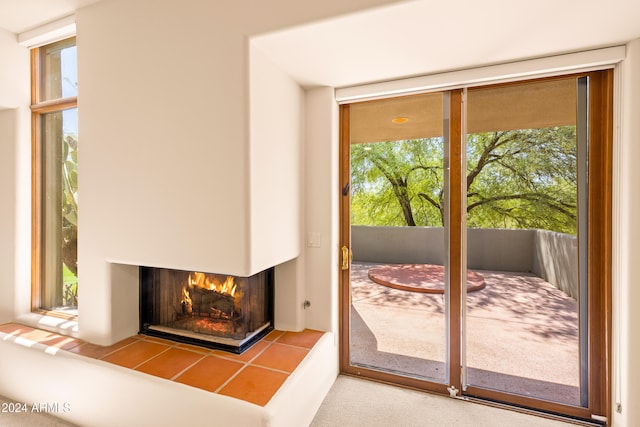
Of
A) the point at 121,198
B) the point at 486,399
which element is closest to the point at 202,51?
the point at 121,198

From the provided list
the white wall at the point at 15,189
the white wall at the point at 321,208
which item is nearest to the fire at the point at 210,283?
the white wall at the point at 321,208

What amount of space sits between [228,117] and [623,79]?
89.9 inches

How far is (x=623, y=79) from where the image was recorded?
1771mm

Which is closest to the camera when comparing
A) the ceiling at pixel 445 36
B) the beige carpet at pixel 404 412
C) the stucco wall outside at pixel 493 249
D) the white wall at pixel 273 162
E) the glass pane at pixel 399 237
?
the ceiling at pixel 445 36

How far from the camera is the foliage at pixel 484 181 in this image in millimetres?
2021

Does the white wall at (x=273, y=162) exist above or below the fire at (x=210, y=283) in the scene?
Answer: above

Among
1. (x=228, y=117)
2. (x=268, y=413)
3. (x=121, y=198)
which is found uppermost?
(x=228, y=117)

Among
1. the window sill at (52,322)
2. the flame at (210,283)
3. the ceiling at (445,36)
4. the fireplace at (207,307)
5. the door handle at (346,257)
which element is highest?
the ceiling at (445,36)

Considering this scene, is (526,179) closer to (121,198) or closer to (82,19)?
(121,198)

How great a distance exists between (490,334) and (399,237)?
91 centimetres

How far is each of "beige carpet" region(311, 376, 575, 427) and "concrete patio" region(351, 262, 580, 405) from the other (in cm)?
15

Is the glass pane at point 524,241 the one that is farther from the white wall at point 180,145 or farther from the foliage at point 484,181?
the white wall at point 180,145

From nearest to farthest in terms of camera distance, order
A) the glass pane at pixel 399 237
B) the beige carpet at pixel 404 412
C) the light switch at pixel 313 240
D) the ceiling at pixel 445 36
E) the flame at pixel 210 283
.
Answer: the ceiling at pixel 445 36 < the beige carpet at pixel 404 412 < the flame at pixel 210 283 < the glass pane at pixel 399 237 < the light switch at pixel 313 240

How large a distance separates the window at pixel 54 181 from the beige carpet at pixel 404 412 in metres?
2.34
